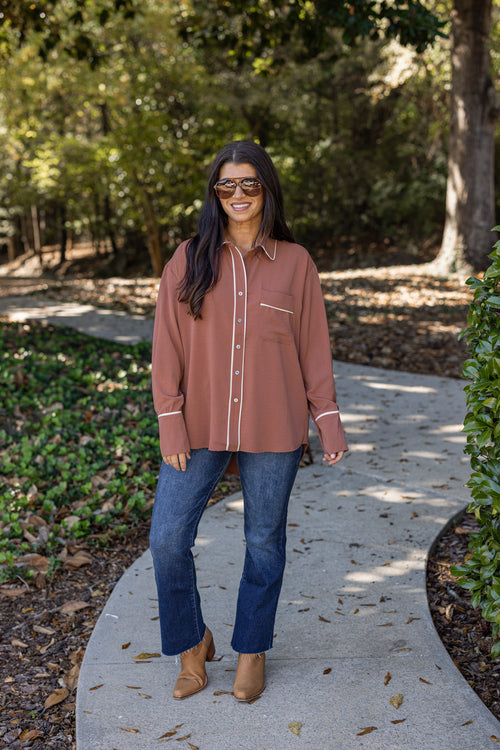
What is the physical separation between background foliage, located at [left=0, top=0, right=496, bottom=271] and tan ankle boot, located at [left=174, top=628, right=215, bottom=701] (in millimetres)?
14607

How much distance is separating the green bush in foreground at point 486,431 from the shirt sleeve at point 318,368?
507 millimetres

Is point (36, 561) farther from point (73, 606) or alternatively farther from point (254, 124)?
point (254, 124)

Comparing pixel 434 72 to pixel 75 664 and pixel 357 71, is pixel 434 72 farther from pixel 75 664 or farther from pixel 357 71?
pixel 75 664

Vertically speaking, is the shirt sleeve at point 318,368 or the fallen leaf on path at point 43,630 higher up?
the shirt sleeve at point 318,368

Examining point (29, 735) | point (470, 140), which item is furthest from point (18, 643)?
point (470, 140)

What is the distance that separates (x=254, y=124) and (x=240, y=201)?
17350 mm

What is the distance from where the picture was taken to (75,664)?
10.6 feet

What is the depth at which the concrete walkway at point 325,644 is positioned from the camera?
259 cm

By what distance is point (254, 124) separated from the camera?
62.1ft

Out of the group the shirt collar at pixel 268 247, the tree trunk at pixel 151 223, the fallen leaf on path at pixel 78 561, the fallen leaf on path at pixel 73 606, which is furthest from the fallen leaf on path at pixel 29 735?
the tree trunk at pixel 151 223

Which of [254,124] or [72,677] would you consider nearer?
[72,677]

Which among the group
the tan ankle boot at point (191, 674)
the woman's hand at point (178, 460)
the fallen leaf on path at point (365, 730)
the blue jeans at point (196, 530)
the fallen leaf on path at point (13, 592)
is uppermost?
the woman's hand at point (178, 460)

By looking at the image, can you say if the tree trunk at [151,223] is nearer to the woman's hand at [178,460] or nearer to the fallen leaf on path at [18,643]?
the fallen leaf on path at [18,643]

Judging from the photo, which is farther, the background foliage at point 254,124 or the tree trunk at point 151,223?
the tree trunk at point 151,223
